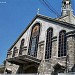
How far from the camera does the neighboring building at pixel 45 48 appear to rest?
19.6m

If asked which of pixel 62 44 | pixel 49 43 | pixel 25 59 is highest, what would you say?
pixel 49 43

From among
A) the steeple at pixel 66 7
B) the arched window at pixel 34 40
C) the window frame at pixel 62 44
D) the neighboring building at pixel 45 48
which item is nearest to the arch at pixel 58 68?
the neighboring building at pixel 45 48

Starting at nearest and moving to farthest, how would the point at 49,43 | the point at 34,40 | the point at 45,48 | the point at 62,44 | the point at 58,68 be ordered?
the point at 58,68
the point at 62,44
the point at 49,43
the point at 45,48
the point at 34,40

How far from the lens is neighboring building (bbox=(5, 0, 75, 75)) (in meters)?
19.6

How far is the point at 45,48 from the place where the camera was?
22.3 meters

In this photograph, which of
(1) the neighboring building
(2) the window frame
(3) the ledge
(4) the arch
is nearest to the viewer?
(4) the arch

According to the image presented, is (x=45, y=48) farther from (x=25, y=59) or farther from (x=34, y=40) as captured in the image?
(x=25, y=59)

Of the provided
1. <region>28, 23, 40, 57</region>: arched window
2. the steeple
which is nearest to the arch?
<region>28, 23, 40, 57</region>: arched window

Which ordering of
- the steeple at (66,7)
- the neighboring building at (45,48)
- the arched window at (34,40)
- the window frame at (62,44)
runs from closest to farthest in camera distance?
the neighboring building at (45,48)
the window frame at (62,44)
the arched window at (34,40)
the steeple at (66,7)

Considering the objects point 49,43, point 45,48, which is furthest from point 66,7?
point 45,48

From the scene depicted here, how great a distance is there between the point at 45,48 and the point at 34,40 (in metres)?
2.79

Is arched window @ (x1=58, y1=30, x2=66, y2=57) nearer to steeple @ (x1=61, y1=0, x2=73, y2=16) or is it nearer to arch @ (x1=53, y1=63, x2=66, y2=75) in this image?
arch @ (x1=53, y1=63, x2=66, y2=75)

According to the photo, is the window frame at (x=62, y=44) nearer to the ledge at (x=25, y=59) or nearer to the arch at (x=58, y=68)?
the arch at (x=58, y=68)

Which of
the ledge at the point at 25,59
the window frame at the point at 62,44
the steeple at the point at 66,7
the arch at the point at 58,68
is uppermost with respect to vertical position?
the steeple at the point at 66,7
